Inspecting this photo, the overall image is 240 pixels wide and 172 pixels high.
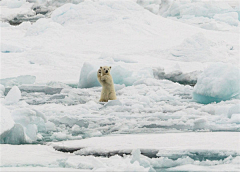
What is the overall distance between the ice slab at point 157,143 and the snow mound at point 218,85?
8.25 feet

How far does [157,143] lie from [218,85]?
3.28 m

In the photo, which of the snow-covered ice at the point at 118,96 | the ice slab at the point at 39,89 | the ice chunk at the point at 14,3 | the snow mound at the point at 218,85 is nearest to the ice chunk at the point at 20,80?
the snow-covered ice at the point at 118,96

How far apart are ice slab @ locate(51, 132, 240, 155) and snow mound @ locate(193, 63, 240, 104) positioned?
251cm

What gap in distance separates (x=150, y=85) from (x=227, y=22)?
1586cm

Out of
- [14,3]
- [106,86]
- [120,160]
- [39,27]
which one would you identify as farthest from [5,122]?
[14,3]

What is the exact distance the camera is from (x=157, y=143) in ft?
14.1

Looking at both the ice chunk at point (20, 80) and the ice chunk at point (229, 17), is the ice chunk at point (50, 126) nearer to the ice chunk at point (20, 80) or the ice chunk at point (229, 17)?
the ice chunk at point (20, 80)

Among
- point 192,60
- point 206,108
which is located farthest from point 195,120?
point 192,60

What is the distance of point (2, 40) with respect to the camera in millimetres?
14477

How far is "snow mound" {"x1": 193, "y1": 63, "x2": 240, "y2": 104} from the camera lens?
718 cm

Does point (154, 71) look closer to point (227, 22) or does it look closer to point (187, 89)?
point (187, 89)

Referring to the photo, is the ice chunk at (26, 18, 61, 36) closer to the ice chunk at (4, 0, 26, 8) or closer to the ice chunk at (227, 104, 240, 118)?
the ice chunk at (227, 104, 240, 118)

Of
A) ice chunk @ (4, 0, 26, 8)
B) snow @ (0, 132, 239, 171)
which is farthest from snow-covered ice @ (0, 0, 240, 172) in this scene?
ice chunk @ (4, 0, 26, 8)

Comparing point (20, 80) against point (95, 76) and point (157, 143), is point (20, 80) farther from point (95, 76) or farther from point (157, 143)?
point (157, 143)
